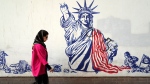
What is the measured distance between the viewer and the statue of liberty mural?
6102mm

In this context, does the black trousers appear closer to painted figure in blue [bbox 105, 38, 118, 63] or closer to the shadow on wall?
painted figure in blue [bbox 105, 38, 118, 63]

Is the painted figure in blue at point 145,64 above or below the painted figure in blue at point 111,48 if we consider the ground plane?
below

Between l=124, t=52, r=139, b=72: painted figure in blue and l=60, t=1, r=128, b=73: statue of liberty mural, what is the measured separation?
21 centimetres

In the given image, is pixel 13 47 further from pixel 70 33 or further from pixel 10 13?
pixel 70 33

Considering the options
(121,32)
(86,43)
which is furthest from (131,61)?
(86,43)

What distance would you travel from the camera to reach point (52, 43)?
20.1ft

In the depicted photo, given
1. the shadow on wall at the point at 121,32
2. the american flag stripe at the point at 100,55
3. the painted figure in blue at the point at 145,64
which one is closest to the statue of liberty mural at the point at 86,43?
the american flag stripe at the point at 100,55

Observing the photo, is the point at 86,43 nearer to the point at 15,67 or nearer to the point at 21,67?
the point at 21,67

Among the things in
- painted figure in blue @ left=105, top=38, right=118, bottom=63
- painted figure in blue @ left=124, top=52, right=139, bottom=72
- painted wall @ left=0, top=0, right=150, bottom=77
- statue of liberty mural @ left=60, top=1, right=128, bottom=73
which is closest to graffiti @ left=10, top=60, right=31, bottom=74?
painted wall @ left=0, top=0, right=150, bottom=77

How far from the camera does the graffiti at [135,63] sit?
6094 millimetres

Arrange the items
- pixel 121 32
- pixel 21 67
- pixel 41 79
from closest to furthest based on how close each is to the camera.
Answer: pixel 41 79, pixel 121 32, pixel 21 67

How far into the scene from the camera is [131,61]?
6113 mm

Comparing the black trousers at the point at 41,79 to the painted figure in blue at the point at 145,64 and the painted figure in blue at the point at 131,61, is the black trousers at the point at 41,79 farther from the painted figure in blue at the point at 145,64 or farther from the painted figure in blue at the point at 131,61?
the painted figure in blue at the point at 145,64

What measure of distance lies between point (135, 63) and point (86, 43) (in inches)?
55.1
